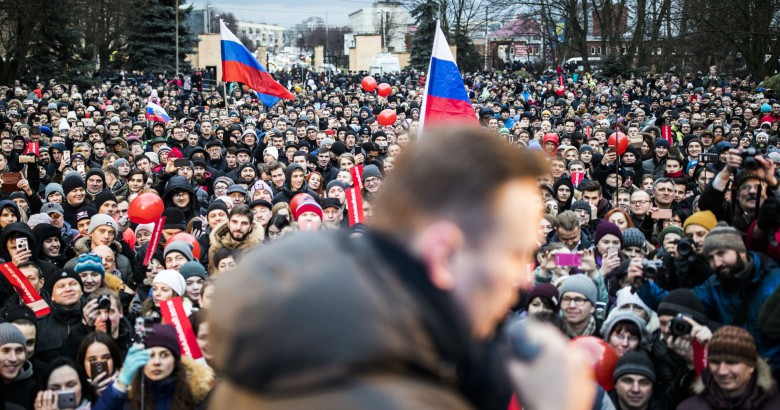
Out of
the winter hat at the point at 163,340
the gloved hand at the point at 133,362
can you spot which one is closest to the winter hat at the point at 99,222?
the winter hat at the point at 163,340

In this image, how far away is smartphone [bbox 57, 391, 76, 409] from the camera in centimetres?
446

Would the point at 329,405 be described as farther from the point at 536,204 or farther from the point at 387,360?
the point at 536,204

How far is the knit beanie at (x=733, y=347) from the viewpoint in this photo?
12.9ft

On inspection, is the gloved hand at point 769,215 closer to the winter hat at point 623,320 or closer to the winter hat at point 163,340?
the winter hat at point 623,320

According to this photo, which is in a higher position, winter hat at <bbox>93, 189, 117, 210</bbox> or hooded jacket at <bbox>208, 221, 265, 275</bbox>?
winter hat at <bbox>93, 189, 117, 210</bbox>

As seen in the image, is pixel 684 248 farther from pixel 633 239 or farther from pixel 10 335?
pixel 10 335

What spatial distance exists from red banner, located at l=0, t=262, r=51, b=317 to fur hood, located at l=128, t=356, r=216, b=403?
2.11 meters

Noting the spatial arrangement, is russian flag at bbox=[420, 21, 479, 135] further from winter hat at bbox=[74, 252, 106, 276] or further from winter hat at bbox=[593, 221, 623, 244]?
winter hat at bbox=[74, 252, 106, 276]

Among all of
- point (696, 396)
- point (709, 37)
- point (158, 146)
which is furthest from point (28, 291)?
point (709, 37)

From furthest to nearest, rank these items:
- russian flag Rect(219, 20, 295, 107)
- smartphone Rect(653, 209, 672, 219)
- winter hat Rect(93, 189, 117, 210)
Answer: russian flag Rect(219, 20, 295, 107)
winter hat Rect(93, 189, 117, 210)
smartphone Rect(653, 209, 672, 219)

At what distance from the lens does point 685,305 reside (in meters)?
4.43

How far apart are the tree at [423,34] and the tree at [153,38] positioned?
15088 millimetres

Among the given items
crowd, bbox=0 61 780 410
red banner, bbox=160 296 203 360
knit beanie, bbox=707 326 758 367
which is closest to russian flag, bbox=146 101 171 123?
crowd, bbox=0 61 780 410

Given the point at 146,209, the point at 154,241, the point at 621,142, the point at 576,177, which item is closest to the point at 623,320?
the point at 154,241
